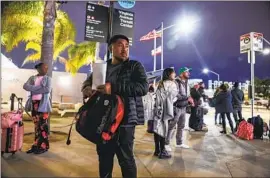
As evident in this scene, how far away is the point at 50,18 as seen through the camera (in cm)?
684

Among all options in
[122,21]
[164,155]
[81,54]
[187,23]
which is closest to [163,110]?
[164,155]

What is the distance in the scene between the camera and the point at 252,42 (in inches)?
323

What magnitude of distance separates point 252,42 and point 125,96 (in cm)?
710

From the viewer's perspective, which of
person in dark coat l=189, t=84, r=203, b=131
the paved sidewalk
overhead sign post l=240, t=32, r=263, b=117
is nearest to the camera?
the paved sidewalk

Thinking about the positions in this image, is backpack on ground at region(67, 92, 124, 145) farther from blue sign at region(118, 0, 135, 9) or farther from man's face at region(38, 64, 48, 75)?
blue sign at region(118, 0, 135, 9)

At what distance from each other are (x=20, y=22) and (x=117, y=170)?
834 cm

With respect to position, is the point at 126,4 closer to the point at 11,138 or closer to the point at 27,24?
the point at 27,24

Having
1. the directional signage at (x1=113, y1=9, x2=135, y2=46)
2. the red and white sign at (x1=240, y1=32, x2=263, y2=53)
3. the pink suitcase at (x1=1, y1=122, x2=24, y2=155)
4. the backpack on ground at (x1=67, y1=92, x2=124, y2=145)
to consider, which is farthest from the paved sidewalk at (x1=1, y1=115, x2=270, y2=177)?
the red and white sign at (x1=240, y1=32, x2=263, y2=53)

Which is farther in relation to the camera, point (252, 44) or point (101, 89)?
point (252, 44)

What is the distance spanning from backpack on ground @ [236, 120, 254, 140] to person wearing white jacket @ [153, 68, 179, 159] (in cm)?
347

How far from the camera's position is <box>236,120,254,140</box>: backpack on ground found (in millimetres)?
7353

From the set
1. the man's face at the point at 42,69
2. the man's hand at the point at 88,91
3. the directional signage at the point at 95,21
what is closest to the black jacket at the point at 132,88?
the man's hand at the point at 88,91

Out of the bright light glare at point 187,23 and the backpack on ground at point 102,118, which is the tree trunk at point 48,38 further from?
the bright light glare at point 187,23

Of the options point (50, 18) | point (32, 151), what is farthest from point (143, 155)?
point (50, 18)
